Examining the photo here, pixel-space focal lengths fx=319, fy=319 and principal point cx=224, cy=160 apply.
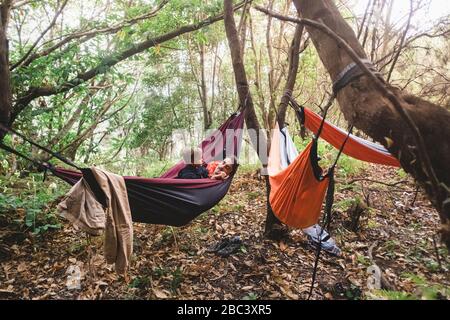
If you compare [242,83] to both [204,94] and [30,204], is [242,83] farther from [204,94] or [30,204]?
[204,94]

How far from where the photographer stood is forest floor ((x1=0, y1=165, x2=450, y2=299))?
215 centimetres

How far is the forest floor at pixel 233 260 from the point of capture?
2154 mm

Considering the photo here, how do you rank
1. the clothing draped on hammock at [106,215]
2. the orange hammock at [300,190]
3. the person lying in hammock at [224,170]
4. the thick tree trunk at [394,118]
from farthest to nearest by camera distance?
the person lying in hammock at [224,170], the orange hammock at [300,190], the clothing draped on hammock at [106,215], the thick tree trunk at [394,118]

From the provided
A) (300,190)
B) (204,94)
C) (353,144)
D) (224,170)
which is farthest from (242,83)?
(204,94)

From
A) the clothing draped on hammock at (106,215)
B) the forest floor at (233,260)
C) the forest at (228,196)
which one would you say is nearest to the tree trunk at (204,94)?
the forest at (228,196)

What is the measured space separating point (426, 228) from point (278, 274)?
1.60 meters

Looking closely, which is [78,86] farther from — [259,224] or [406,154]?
[406,154]

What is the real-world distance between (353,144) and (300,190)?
690 mm

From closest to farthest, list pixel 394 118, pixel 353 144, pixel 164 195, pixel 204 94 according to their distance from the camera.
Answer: pixel 394 118
pixel 164 195
pixel 353 144
pixel 204 94

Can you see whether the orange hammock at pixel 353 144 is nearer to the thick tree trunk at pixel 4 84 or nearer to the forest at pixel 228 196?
the forest at pixel 228 196

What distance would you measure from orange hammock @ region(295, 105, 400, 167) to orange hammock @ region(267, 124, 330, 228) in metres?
0.56

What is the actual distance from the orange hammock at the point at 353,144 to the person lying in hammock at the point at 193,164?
0.98 m

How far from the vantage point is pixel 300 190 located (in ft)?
6.36

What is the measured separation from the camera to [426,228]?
2.92 meters
